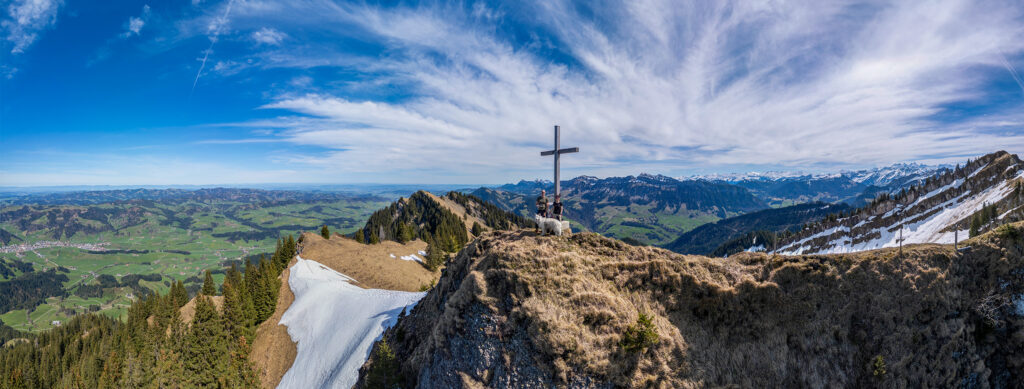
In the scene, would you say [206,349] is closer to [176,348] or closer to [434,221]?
[176,348]

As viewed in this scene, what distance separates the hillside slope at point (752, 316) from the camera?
14.3 metres

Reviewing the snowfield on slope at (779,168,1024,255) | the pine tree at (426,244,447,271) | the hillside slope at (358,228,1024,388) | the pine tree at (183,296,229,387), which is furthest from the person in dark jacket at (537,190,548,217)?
the snowfield on slope at (779,168,1024,255)

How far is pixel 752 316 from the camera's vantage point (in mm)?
16031

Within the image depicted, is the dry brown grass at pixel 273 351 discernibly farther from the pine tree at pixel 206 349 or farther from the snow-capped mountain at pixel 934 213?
the snow-capped mountain at pixel 934 213

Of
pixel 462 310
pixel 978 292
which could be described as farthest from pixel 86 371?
pixel 978 292

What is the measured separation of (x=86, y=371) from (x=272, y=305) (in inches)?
974

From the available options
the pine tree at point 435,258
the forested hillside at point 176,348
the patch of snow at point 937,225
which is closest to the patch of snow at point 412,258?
the pine tree at point 435,258

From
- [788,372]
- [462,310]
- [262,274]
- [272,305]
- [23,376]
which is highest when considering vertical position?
[462,310]

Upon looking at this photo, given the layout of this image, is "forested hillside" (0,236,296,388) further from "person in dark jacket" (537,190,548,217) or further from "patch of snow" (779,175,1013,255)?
"patch of snow" (779,175,1013,255)

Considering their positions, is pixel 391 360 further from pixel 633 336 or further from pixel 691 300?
pixel 691 300

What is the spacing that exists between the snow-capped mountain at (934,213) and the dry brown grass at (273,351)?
108272 mm

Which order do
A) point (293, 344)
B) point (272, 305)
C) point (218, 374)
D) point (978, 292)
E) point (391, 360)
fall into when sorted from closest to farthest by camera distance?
point (978, 292) → point (391, 360) → point (218, 374) → point (293, 344) → point (272, 305)

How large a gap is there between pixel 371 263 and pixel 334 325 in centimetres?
1976

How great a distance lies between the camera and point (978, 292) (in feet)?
54.6
